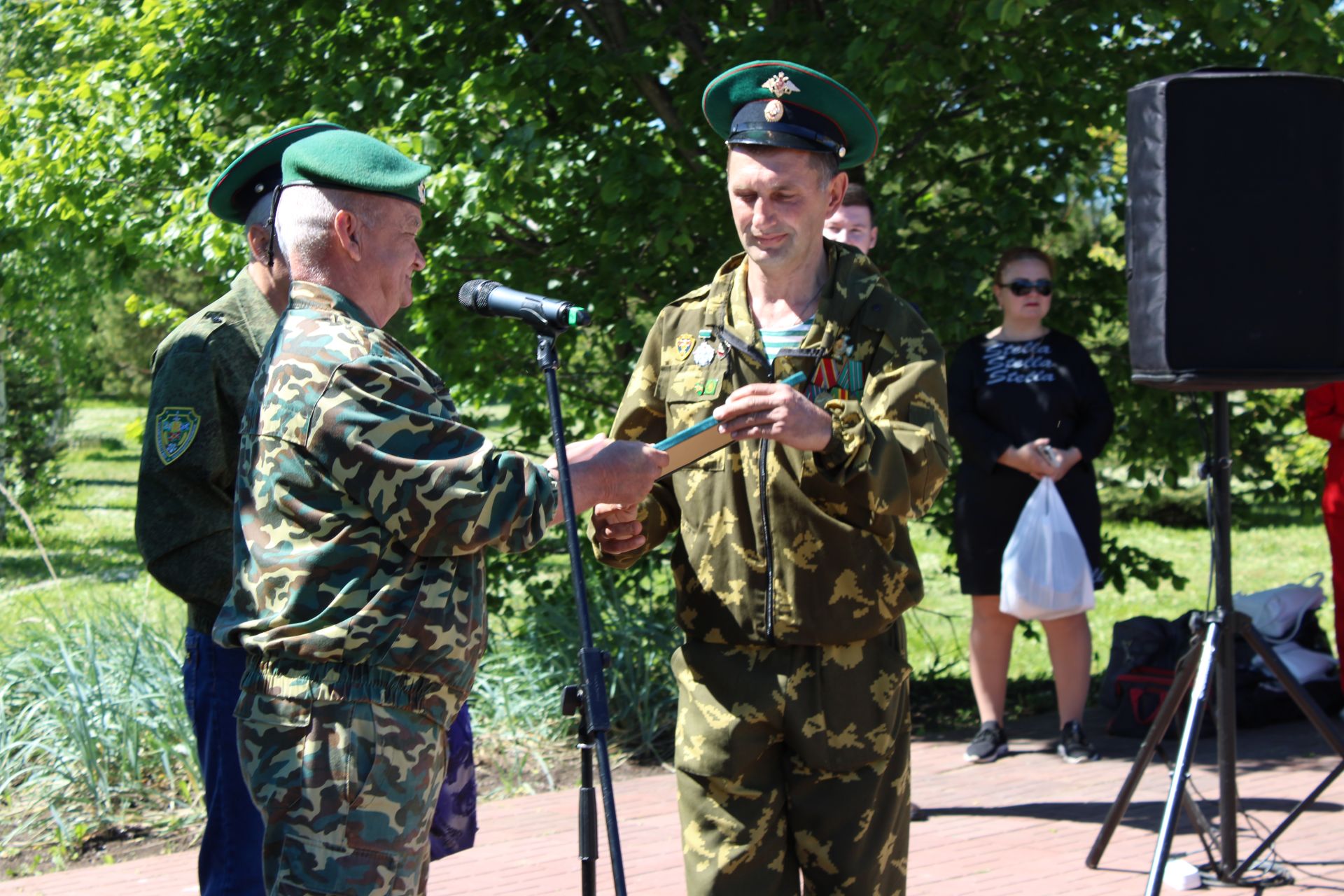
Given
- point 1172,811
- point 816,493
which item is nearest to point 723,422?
point 816,493

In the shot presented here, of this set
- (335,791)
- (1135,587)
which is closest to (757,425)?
(335,791)

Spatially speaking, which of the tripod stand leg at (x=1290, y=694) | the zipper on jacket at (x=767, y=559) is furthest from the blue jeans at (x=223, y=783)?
the tripod stand leg at (x=1290, y=694)

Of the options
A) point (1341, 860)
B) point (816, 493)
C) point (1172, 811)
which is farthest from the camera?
point (1341, 860)

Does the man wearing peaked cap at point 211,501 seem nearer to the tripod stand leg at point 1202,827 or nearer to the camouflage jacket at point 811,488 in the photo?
the camouflage jacket at point 811,488

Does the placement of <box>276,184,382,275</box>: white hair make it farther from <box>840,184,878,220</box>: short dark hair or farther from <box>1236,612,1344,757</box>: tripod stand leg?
<box>1236,612,1344,757</box>: tripod stand leg

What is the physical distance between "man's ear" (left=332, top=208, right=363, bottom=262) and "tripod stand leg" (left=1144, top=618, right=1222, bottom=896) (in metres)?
2.96

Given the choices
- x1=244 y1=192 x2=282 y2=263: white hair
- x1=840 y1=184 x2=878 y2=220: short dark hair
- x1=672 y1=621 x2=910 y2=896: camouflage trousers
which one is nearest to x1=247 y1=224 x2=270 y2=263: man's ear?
x1=244 y1=192 x2=282 y2=263: white hair

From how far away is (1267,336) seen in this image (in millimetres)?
4203

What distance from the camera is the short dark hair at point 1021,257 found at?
619 cm

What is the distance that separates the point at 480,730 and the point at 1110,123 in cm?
A: 428

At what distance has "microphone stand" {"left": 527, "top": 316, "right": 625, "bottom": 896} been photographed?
7.90ft

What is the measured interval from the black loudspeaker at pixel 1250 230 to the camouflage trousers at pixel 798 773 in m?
1.79

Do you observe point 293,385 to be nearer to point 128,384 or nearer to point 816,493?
point 816,493

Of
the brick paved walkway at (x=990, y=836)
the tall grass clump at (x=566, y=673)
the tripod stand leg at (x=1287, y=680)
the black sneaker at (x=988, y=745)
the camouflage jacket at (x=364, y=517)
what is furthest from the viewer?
the tall grass clump at (x=566, y=673)
